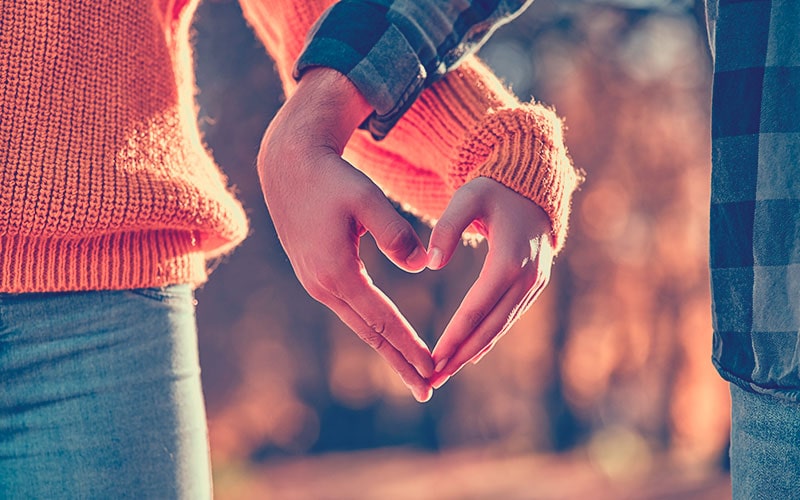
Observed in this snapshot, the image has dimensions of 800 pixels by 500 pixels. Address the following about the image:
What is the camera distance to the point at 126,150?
1220 mm

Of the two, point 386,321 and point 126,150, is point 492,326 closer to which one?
point 386,321

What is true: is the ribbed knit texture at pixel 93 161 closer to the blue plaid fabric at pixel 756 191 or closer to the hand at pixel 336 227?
the hand at pixel 336 227

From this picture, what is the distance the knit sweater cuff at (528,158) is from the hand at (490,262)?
0.07ft

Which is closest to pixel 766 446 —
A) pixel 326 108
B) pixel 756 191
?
pixel 756 191

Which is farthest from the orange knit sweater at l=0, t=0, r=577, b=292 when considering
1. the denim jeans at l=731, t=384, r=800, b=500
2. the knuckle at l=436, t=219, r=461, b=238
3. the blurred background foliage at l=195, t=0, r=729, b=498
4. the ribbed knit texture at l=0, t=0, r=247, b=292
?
the blurred background foliage at l=195, t=0, r=729, b=498

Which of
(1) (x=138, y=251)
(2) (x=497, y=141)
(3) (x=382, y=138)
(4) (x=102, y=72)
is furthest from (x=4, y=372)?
(2) (x=497, y=141)

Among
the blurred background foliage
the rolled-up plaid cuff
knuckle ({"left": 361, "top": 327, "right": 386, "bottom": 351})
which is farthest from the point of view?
the blurred background foliage

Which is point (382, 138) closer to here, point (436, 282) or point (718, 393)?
point (436, 282)

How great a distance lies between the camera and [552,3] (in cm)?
856

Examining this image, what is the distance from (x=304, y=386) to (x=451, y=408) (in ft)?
5.53

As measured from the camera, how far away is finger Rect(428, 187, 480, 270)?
1002mm

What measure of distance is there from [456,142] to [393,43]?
0.57 feet

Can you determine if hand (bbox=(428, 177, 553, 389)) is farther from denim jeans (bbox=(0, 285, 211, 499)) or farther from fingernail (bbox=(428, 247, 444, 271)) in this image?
denim jeans (bbox=(0, 285, 211, 499))

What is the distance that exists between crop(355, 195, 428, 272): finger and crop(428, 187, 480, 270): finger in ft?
0.05
